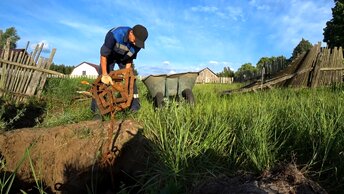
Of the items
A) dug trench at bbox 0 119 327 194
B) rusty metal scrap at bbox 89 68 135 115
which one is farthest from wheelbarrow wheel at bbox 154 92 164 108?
dug trench at bbox 0 119 327 194

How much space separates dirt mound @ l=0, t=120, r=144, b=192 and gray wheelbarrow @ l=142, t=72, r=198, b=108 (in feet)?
5.36

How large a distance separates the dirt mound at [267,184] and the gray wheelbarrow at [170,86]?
13.8 feet

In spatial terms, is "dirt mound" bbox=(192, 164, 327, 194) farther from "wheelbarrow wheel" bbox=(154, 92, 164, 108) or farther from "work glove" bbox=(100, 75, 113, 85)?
"wheelbarrow wheel" bbox=(154, 92, 164, 108)

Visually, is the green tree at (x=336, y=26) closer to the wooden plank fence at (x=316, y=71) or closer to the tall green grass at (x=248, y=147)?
the wooden plank fence at (x=316, y=71)

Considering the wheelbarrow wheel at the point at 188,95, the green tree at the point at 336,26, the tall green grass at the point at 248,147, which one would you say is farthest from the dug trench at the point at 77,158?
the green tree at the point at 336,26

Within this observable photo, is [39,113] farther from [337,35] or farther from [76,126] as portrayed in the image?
[337,35]

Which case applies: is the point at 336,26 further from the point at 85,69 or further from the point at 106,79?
the point at 85,69

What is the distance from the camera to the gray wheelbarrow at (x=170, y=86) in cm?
632

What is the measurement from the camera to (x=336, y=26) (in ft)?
106

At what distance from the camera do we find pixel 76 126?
15.9 feet

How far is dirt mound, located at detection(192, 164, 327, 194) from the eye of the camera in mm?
1823

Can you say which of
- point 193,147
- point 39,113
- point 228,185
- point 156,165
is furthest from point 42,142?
point 39,113

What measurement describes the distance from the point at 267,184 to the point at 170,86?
469 cm

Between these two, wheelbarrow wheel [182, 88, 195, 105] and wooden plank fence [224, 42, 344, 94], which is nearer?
wheelbarrow wheel [182, 88, 195, 105]
